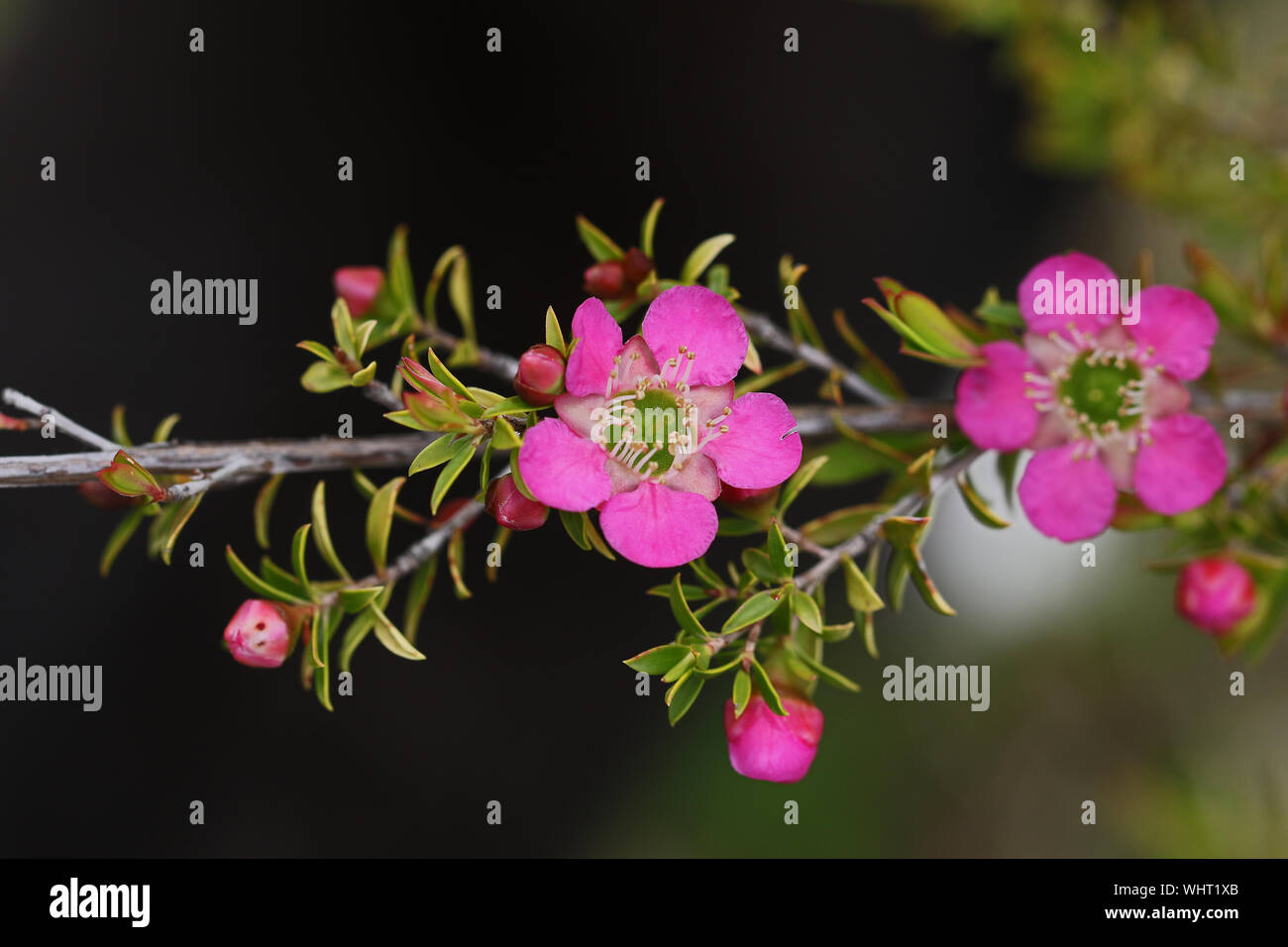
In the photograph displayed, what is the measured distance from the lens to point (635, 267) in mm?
860

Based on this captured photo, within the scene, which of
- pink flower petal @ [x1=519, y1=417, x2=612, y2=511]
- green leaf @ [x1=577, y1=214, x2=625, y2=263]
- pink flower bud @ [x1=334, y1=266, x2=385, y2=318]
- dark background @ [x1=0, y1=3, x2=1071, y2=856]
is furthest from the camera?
dark background @ [x1=0, y1=3, x2=1071, y2=856]

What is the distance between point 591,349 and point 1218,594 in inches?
26.8

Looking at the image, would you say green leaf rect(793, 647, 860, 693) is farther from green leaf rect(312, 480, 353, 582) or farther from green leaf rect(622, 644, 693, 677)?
green leaf rect(312, 480, 353, 582)

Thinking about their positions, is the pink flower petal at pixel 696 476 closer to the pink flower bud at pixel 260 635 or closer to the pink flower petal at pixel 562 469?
the pink flower petal at pixel 562 469

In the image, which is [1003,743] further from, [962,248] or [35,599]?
[35,599]

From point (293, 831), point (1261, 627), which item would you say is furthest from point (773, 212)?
point (293, 831)

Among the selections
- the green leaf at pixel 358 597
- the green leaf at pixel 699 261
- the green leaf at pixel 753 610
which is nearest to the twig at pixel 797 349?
the green leaf at pixel 699 261

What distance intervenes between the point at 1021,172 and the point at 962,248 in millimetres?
292

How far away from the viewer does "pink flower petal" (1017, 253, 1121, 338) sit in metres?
0.86

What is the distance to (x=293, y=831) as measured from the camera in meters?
2.19

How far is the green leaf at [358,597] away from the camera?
0.78 meters

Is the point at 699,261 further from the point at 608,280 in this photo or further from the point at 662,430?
the point at 662,430

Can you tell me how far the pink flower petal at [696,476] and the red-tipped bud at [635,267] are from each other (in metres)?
0.21

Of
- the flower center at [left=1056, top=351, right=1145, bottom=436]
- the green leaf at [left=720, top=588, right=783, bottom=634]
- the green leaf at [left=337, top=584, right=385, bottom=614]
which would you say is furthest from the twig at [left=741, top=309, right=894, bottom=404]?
the green leaf at [left=337, top=584, right=385, bottom=614]
